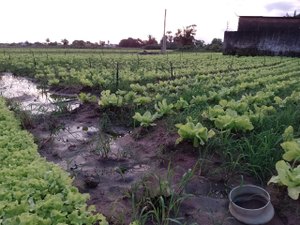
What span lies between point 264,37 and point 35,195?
25.7 metres

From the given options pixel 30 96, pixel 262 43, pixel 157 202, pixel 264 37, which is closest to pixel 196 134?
pixel 157 202

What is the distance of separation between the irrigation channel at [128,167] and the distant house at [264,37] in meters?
22.0

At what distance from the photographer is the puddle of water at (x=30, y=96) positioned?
699 centimetres

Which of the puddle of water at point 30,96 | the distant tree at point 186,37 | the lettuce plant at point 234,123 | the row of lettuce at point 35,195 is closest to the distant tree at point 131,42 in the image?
the distant tree at point 186,37

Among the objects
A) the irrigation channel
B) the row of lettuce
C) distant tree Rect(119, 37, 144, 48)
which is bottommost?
distant tree Rect(119, 37, 144, 48)

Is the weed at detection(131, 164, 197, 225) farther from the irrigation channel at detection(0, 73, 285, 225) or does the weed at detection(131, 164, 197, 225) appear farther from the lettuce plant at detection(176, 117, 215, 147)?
the lettuce plant at detection(176, 117, 215, 147)

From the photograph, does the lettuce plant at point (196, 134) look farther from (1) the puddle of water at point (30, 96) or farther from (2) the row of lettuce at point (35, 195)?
(1) the puddle of water at point (30, 96)

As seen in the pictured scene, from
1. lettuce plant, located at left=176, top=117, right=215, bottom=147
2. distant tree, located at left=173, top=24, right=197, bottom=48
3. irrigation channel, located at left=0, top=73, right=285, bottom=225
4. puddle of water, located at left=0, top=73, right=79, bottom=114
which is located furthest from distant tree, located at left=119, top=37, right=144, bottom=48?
lettuce plant, located at left=176, top=117, right=215, bottom=147

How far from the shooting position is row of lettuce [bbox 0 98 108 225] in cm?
241

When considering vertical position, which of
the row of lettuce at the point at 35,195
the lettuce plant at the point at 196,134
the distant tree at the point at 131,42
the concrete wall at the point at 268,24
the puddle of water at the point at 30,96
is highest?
the concrete wall at the point at 268,24

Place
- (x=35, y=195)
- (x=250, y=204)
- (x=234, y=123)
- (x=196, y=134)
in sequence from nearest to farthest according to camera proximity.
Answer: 1. (x=35, y=195)
2. (x=250, y=204)
3. (x=196, y=134)
4. (x=234, y=123)

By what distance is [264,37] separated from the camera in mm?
26047

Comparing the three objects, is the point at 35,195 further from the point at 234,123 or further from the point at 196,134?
the point at 234,123

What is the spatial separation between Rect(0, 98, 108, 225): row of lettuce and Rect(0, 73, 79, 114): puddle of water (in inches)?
114
